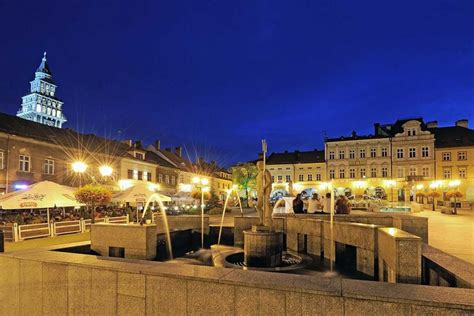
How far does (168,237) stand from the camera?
1070cm

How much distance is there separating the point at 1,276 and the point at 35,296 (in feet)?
3.32

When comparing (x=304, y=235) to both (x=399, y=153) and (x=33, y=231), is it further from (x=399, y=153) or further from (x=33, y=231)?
(x=399, y=153)

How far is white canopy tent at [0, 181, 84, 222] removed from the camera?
13917mm

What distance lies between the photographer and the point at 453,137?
55.3 meters

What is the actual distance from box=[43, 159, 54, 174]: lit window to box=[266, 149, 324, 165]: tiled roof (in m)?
44.6

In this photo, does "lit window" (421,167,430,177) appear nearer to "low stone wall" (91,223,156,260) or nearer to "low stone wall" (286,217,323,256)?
"low stone wall" (286,217,323,256)

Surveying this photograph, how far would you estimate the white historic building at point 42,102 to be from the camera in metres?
110

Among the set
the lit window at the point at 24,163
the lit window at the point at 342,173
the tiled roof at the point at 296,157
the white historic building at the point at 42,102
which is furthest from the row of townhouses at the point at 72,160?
the white historic building at the point at 42,102

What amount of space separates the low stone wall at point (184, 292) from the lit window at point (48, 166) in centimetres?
2726

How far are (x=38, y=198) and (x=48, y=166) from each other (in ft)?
57.2

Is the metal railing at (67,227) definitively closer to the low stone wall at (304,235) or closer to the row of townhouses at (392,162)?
the low stone wall at (304,235)

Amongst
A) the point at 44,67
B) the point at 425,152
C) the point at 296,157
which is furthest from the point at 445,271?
the point at 44,67

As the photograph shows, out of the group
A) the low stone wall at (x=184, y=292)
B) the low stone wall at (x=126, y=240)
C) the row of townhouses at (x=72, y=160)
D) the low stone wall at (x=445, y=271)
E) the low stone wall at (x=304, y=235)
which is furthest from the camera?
the row of townhouses at (x=72, y=160)

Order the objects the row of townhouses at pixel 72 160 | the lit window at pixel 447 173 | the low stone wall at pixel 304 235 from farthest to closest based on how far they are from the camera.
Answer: the lit window at pixel 447 173 → the row of townhouses at pixel 72 160 → the low stone wall at pixel 304 235
